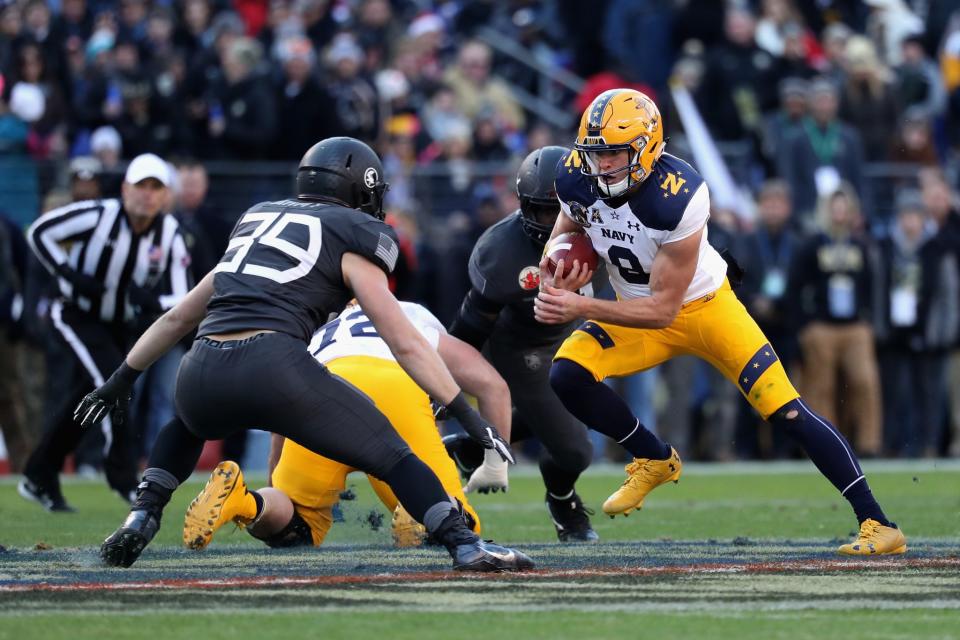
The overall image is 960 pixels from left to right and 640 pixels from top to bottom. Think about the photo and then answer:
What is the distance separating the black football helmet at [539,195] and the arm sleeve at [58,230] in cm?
318

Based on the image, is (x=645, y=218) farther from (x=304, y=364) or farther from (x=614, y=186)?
(x=304, y=364)

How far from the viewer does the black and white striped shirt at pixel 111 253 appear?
922 cm

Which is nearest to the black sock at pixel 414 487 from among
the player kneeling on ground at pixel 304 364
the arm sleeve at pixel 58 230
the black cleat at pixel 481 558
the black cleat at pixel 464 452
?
the player kneeling on ground at pixel 304 364

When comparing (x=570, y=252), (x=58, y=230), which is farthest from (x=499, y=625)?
(x=58, y=230)

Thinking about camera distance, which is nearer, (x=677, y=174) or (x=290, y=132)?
(x=677, y=174)

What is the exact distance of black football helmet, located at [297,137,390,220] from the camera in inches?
234

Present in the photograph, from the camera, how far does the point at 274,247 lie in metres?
5.69

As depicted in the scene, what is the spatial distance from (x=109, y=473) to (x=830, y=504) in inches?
156

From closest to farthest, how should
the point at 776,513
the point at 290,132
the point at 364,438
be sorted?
the point at 364,438 < the point at 776,513 < the point at 290,132

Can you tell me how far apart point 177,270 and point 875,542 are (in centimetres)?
457

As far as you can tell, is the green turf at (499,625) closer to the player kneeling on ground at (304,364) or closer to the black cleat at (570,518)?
the player kneeling on ground at (304,364)

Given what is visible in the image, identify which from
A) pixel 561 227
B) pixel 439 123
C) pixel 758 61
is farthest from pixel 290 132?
pixel 561 227

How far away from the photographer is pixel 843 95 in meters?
15.0

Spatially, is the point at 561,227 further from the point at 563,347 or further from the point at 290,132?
the point at 290,132
